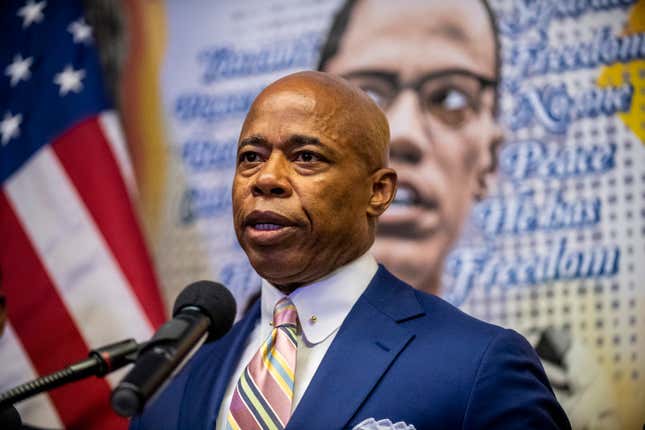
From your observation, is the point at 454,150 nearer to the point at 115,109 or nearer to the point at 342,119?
the point at 342,119

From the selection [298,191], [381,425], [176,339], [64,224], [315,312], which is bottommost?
[381,425]

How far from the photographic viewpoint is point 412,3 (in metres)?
3.08

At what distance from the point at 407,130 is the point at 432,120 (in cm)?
9

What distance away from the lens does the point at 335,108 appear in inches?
73.8

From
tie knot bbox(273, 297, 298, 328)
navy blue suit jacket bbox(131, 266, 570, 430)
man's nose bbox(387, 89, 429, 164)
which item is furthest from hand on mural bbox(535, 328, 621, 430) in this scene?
tie knot bbox(273, 297, 298, 328)

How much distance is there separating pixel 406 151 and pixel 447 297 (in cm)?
53

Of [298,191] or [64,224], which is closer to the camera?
[298,191]

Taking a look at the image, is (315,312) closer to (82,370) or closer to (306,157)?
(306,157)

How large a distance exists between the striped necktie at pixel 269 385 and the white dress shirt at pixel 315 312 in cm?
3

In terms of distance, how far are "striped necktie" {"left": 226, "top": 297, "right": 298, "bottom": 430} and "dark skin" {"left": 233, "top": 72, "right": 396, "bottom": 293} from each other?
0.13 metres

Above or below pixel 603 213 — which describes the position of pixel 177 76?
above

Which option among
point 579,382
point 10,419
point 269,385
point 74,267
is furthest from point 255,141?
point 74,267

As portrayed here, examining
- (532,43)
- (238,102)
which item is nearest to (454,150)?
(532,43)

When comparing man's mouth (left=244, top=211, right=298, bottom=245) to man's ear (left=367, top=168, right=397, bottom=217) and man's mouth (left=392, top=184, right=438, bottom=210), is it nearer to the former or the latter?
man's ear (left=367, top=168, right=397, bottom=217)
